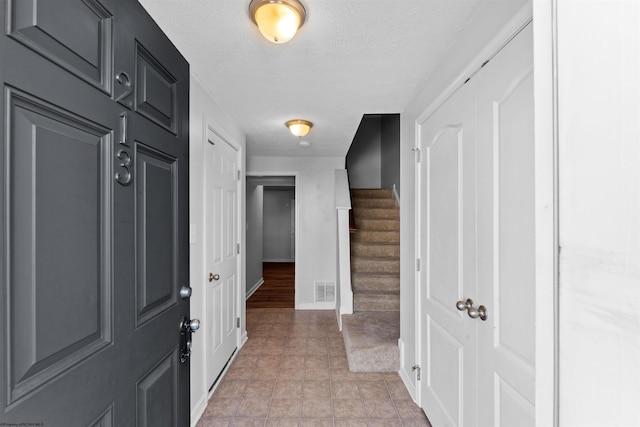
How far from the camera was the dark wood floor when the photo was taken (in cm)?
466

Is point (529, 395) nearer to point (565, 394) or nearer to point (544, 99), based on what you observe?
point (565, 394)

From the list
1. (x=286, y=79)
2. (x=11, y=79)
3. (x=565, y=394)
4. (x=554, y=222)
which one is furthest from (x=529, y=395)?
(x=286, y=79)

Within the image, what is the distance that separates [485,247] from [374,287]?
2.43 m

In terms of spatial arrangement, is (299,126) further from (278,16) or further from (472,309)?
(472,309)

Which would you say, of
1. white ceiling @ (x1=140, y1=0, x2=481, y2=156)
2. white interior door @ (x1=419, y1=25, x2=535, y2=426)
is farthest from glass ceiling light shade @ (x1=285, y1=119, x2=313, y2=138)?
white interior door @ (x1=419, y1=25, x2=535, y2=426)

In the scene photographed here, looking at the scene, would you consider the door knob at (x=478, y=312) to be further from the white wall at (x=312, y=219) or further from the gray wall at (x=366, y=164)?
the gray wall at (x=366, y=164)

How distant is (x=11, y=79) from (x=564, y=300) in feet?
2.98

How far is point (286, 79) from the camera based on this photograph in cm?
196

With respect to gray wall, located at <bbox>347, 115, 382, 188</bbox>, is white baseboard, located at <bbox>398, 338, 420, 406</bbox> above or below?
below

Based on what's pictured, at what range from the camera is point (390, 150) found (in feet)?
17.7

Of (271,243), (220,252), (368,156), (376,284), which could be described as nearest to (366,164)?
(368,156)

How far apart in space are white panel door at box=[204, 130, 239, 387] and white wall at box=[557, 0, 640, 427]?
2086 mm

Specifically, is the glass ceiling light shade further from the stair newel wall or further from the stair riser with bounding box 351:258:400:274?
the stair riser with bounding box 351:258:400:274

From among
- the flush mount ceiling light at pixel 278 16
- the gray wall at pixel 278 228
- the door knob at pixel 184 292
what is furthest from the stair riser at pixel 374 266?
the gray wall at pixel 278 228
